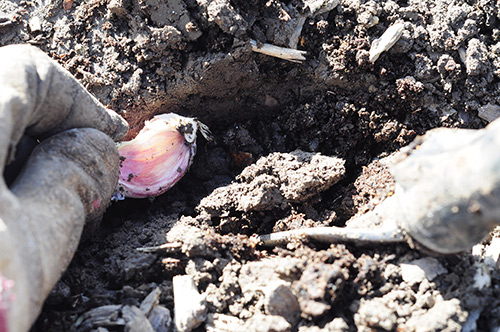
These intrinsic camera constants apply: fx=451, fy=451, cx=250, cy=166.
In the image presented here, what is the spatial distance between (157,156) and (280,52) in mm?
958

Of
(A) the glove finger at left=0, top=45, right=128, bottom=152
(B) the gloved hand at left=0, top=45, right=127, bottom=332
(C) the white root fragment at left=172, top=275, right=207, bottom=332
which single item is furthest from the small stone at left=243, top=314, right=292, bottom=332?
(A) the glove finger at left=0, top=45, right=128, bottom=152

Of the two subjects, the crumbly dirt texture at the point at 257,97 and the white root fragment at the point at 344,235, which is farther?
the crumbly dirt texture at the point at 257,97

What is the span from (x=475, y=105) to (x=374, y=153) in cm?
62

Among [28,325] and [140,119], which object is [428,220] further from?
[140,119]

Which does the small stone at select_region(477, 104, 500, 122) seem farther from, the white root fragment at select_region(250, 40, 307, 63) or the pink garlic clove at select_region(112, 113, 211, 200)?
the pink garlic clove at select_region(112, 113, 211, 200)

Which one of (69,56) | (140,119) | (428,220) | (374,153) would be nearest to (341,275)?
(428,220)

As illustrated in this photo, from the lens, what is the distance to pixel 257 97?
291 cm

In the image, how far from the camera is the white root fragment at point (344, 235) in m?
1.98

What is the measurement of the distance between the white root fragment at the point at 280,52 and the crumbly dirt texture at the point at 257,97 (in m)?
0.04

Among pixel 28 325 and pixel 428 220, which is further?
pixel 428 220

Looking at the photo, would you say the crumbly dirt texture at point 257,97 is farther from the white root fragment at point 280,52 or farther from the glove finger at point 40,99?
the glove finger at point 40,99

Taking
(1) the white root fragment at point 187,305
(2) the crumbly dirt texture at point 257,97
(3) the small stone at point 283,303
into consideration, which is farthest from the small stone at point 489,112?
(1) the white root fragment at point 187,305

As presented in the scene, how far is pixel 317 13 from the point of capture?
8.93ft

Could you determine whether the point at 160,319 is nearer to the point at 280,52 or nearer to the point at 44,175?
the point at 44,175
